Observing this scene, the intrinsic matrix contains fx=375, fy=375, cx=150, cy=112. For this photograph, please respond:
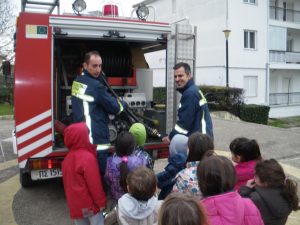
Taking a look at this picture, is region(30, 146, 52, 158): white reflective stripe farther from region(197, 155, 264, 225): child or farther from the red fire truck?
region(197, 155, 264, 225): child

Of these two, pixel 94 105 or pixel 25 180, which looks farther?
pixel 25 180

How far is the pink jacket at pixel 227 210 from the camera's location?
6.94ft

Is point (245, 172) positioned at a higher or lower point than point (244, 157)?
lower

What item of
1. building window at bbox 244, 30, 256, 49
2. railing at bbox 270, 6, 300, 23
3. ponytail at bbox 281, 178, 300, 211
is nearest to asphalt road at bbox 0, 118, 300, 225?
ponytail at bbox 281, 178, 300, 211

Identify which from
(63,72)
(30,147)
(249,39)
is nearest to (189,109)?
(30,147)

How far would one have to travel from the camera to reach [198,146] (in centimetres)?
286

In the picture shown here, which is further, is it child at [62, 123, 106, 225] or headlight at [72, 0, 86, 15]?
headlight at [72, 0, 86, 15]

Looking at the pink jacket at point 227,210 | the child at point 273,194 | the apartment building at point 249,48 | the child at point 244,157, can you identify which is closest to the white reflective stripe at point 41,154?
the child at point 244,157

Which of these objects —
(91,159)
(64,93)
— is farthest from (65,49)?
(91,159)

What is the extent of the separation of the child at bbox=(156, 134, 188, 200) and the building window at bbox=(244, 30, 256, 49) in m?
20.6

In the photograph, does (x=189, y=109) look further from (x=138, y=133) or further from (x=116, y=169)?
(x=116, y=169)

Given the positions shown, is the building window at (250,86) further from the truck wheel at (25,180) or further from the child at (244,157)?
the child at (244,157)

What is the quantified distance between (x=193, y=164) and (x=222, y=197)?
2.40 feet

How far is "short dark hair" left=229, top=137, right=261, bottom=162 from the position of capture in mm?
3043
